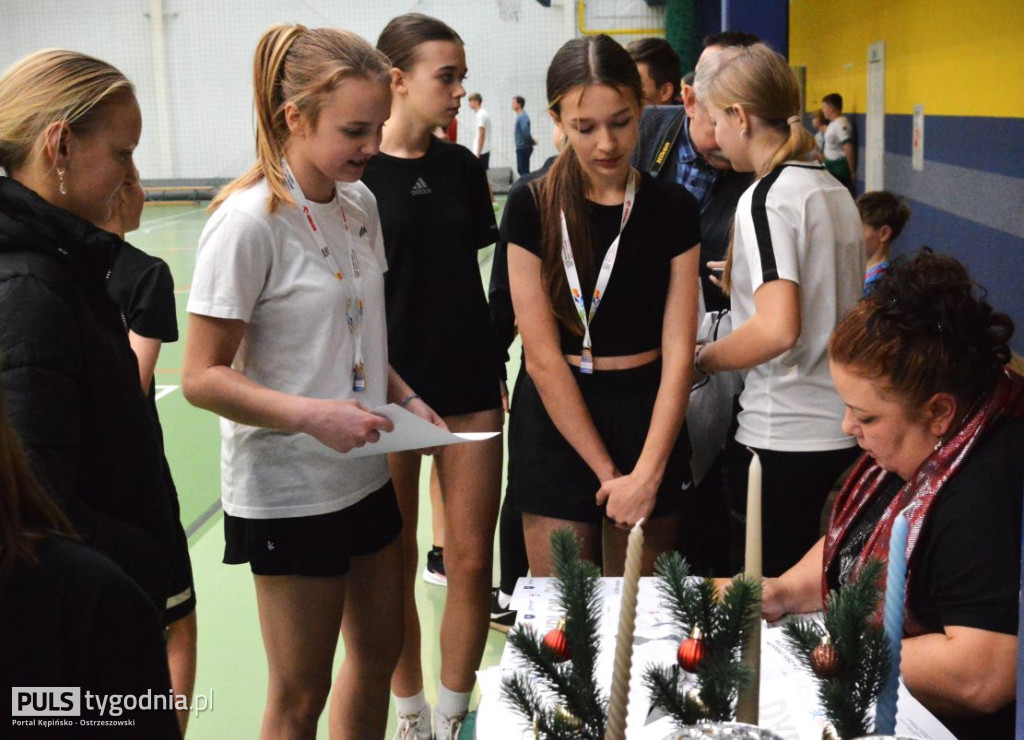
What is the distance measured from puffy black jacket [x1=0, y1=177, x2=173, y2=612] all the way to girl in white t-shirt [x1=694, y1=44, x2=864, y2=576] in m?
1.35

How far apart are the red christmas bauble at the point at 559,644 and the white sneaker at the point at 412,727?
1.97m

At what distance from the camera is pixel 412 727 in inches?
105

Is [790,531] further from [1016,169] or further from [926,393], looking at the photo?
[1016,169]

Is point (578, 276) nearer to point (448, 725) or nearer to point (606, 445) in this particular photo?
point (606, 445)

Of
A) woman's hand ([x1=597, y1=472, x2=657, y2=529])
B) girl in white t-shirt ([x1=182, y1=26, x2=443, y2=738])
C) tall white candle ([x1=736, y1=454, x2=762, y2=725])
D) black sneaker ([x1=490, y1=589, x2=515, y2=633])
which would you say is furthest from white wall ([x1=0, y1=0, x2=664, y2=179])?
tall white candle ([x1=736, y1=454, x2=762, y2=725])

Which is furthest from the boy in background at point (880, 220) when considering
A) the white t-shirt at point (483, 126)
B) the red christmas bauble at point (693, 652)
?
the white t-shirt at point (483, 126)

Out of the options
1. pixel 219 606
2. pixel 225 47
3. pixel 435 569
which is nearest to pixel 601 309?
pixel 435 569

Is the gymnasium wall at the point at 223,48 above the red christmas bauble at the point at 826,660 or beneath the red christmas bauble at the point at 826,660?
above

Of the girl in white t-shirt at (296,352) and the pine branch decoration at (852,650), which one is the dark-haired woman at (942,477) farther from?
the girl in white t-shirt at (296,352)

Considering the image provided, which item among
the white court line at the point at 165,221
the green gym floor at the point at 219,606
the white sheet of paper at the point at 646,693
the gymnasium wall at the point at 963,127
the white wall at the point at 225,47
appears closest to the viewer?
the white sheet of paper at the point at 646,693

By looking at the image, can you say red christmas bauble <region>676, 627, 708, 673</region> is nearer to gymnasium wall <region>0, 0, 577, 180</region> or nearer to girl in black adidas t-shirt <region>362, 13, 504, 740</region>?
girl in black adidas t-shirt <region>362, 13, 504, 740</region>

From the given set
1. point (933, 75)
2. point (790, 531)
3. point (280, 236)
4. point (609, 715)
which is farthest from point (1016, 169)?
point (609, 715)

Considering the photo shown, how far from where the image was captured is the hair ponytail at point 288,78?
1.87m

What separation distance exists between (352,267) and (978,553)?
1.20 meters
